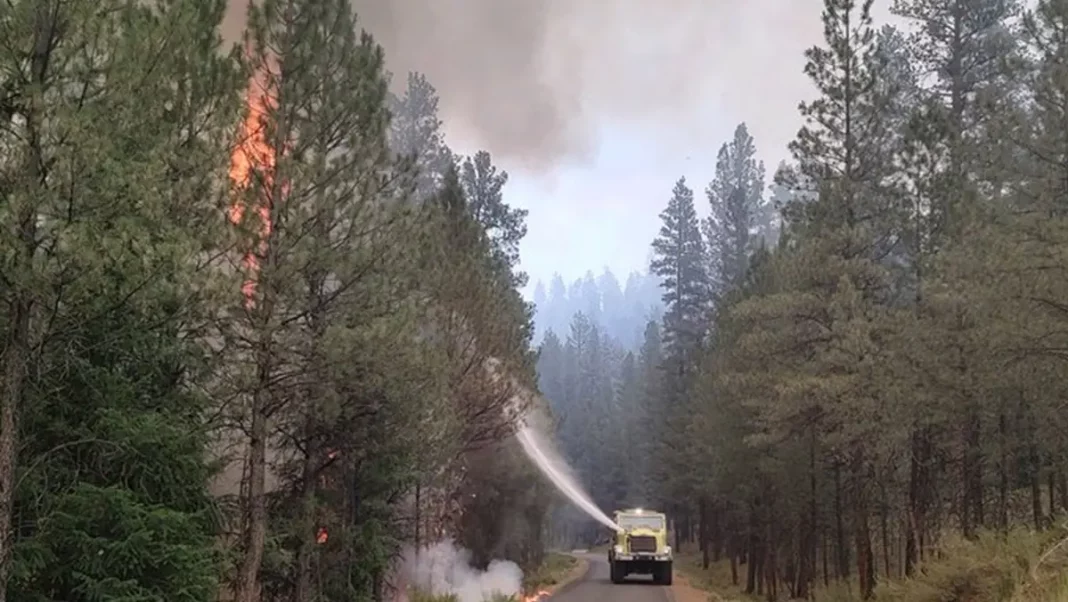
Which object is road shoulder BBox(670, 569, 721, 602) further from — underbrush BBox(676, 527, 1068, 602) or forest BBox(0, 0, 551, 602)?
forest BBox(0, 0, 551, 602)

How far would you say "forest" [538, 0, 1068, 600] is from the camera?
43.5ft

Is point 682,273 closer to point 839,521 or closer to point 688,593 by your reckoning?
point 688,593

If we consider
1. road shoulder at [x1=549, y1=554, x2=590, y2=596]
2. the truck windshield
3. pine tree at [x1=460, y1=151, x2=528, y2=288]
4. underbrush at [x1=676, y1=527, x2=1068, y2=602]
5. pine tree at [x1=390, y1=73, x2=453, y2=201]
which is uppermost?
pine tree at [x1=390, y1=73, x2=453, y2=201]

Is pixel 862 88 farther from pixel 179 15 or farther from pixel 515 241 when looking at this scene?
pixel 515 241

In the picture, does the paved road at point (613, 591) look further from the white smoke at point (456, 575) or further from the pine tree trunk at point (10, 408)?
the pine tree trunk at point (10, 408)

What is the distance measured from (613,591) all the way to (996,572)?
16.2 meters

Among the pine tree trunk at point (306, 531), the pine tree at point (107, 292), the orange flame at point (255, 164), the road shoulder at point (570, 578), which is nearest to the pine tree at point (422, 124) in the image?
the road shoulder at point (570, 578)

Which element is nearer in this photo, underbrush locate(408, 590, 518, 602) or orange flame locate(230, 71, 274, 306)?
orange flame locate(230, 71, 274, 306)

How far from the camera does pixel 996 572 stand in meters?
11.9

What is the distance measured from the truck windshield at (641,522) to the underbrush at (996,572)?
15388 millimetres

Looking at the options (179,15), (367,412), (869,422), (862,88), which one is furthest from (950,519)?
(179,15)

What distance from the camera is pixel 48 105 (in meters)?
7.08

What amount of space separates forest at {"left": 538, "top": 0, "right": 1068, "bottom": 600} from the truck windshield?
2.30 m

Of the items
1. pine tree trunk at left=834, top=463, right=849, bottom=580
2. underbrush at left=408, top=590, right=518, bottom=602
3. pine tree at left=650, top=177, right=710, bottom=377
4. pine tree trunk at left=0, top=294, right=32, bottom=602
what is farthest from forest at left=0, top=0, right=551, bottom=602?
pine tree at left=650, top=177, right=710, bottom=377
